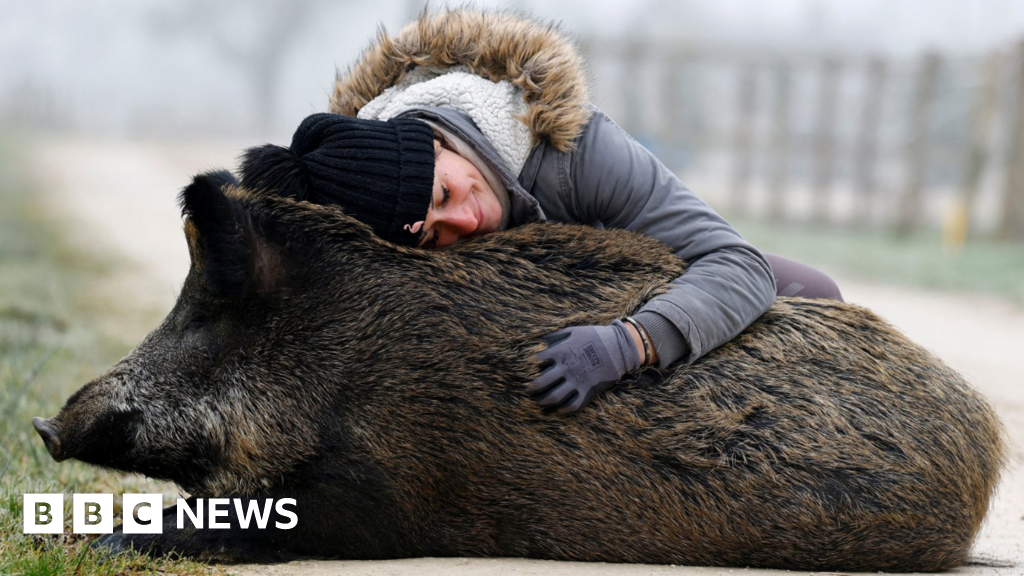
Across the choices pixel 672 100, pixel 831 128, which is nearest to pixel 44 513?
pixel 831 128

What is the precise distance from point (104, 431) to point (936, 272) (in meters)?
11.5

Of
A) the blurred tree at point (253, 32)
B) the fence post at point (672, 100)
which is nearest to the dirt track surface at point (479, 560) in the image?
the fence post at point (672, 100)

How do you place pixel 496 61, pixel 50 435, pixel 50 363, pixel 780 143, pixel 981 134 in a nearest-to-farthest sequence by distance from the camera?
pixel 50 435, pixel 496 61, pixel 50 363, pixel 981 134, pixel 780 143

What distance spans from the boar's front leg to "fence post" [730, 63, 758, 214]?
651 inches

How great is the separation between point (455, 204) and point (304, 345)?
627 millimetres

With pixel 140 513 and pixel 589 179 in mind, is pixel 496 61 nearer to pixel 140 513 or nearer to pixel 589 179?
pixel 589 179

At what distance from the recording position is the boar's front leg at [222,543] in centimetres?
298

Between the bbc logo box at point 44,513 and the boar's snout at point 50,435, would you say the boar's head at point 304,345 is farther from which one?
the bbc logo box at point 44,513

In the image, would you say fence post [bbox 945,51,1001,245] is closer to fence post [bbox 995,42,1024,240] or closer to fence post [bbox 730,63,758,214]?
fence post [bbox 995,42,1024,240]

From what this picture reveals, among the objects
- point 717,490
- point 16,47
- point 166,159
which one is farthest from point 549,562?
point 16,47

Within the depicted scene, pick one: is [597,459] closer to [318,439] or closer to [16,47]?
[318,439]

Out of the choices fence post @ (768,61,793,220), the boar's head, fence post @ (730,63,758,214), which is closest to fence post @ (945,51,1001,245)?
fence post @ (768,61,793,220)

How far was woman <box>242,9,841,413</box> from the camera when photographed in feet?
9.90

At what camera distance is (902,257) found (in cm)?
1413
